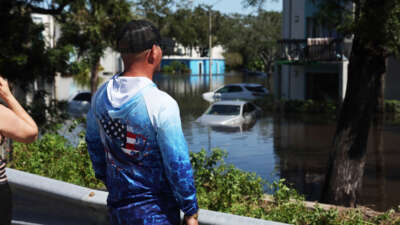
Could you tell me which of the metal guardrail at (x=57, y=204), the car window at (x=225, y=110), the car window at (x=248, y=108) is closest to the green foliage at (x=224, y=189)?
the metal guardrail at (x=57, y=204)

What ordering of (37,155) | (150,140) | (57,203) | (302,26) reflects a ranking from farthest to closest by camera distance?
1. (302,26)
2. (37,155)
3. (57,203)
4. (150,140)

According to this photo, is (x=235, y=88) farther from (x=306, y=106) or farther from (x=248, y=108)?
(x=248, y=108)

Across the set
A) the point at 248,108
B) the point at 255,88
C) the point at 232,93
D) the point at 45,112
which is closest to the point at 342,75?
the point at 255,88

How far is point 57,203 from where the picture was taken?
14.3ft

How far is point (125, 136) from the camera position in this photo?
8.27 feet

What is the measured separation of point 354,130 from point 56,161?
5131 millimetres

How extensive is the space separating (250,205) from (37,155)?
348cm

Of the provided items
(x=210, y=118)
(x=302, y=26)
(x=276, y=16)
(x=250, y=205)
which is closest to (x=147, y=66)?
(x=250, y=205)

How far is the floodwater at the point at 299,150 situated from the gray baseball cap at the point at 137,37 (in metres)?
9.45

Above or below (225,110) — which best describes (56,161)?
above

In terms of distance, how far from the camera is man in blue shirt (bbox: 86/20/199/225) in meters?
2.42

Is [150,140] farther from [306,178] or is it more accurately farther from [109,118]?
[306,178]

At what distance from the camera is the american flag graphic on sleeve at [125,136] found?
8.09ft

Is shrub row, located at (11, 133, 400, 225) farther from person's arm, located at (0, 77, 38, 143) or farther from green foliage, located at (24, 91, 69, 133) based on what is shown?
person's arm, located at (0, 77, 38, 143)
